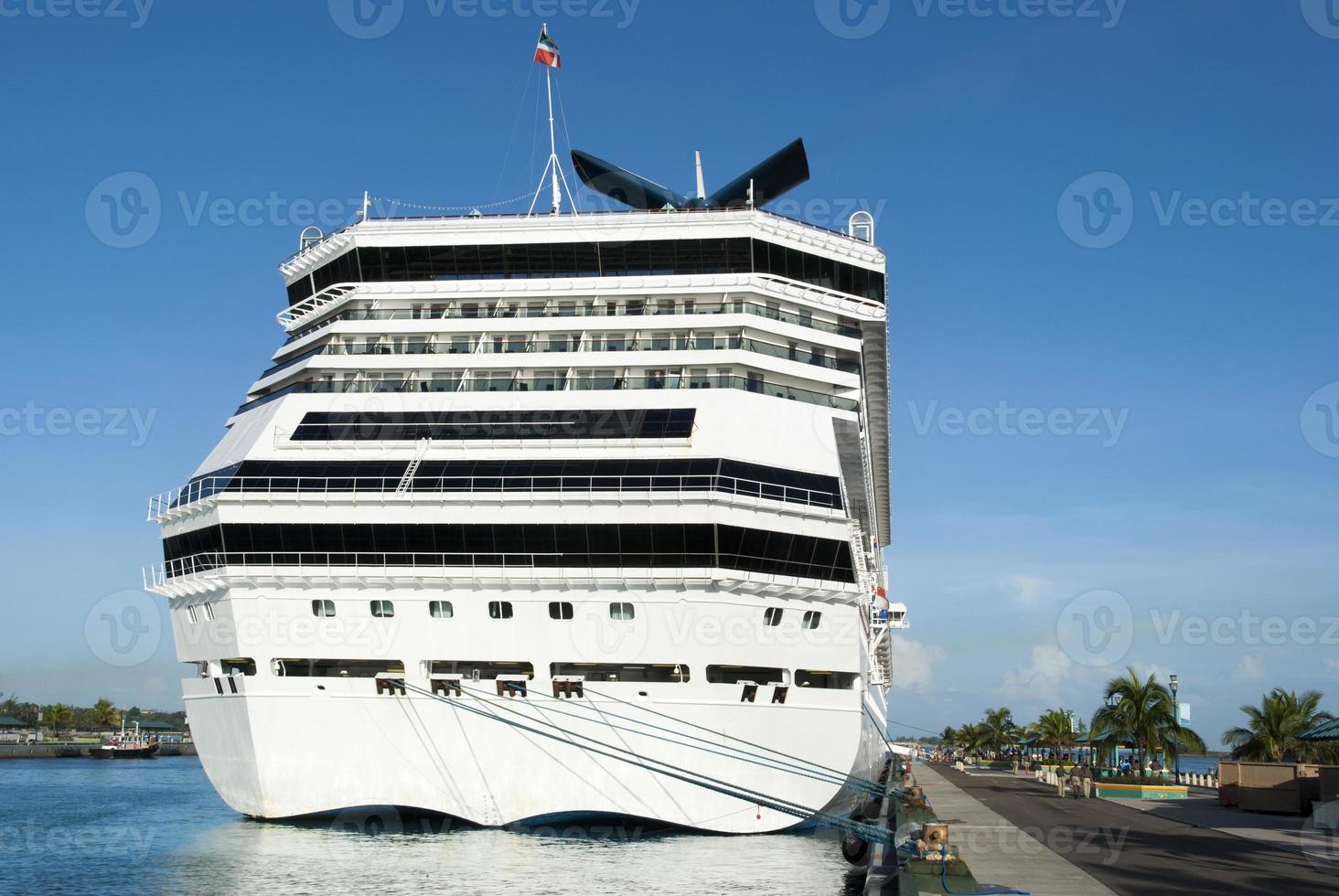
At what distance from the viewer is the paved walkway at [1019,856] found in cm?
1844

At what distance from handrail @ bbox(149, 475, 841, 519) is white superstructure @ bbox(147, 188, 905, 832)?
0.06 m

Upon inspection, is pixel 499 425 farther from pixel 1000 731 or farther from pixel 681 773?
pixel 1000 731

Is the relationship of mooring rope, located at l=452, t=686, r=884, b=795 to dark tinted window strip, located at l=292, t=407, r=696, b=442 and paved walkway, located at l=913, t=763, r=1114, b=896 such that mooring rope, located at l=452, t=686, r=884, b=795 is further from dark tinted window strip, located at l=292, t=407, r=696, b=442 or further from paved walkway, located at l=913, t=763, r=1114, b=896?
dark tinted window strip, located at l=292, t=407, r=696, b=442

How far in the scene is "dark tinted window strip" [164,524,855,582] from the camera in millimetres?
24875

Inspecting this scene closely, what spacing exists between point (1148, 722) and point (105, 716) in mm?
144738

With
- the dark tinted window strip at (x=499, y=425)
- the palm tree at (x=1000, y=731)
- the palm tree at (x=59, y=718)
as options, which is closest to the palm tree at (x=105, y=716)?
the palm tree at (x=59, y=718)

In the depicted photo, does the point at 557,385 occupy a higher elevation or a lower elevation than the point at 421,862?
higher

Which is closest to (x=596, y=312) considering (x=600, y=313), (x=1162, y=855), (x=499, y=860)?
(x=600, y=313)

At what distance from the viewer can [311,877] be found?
2252 cm

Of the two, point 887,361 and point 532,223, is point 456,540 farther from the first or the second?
point 887,361

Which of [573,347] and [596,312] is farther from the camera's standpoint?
[596,312]

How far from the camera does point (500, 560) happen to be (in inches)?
999

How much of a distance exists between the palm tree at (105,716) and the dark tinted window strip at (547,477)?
14760cm

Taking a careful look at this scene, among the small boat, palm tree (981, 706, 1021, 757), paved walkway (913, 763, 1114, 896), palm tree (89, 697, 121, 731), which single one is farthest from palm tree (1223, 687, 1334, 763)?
palm tree (89, 697, 121, 731)
